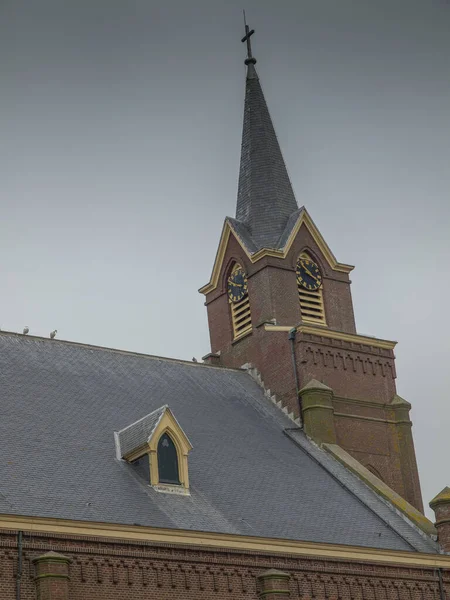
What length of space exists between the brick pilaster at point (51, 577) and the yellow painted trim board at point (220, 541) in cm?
70

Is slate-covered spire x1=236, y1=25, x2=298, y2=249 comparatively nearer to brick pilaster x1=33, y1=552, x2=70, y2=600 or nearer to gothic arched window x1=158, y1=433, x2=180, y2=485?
gothic arched window x1=158, y1=433, x2=180, y2=485

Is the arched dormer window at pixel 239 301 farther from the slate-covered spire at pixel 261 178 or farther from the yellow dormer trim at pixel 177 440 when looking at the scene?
the yellow dormer trim at pixel 177 440

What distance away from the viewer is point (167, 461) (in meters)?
31.5

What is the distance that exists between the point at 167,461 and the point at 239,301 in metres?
13.3

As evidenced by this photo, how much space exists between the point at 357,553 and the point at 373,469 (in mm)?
8369

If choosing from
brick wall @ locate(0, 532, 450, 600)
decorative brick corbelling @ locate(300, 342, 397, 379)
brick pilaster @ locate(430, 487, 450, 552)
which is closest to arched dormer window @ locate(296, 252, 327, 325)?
decorative brick corbelling @ locate(300, 342, 397, 379)

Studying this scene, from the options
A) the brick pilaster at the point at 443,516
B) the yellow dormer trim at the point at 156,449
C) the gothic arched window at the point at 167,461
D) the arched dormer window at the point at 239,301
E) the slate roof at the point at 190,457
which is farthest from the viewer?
the arched dormer window at the point at 239,301

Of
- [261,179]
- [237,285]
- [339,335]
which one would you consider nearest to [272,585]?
[339,335]

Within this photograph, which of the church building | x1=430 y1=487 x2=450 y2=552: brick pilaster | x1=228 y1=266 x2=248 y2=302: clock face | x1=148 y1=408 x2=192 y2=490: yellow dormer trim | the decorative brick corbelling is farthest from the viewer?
x1=228 y1=266 x2=248 y2=302: clock face

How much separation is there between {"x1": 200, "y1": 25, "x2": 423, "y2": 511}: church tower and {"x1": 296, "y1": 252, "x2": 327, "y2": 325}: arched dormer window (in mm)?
49

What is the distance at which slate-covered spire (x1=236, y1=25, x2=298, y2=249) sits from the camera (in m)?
44.6

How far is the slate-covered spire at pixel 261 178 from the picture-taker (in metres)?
44.6

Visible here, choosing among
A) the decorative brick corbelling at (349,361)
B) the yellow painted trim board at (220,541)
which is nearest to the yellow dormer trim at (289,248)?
the decorative brick corbelling at (349,361)

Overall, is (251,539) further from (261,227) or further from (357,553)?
(261,227)
